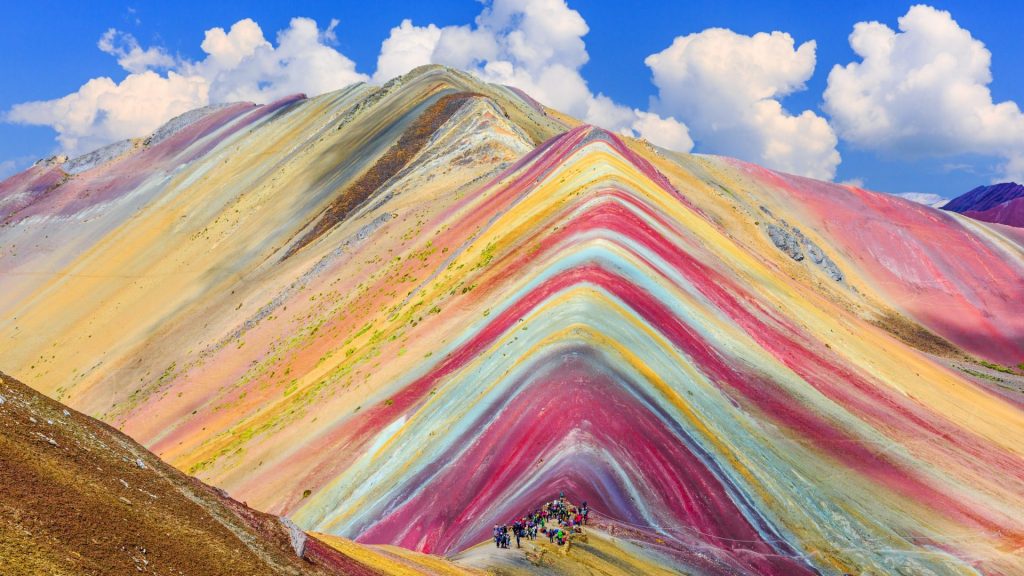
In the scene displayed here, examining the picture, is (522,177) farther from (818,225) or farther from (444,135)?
(818,225)

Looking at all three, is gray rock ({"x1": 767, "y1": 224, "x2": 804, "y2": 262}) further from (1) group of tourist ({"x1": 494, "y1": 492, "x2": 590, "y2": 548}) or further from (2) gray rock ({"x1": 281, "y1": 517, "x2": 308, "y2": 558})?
(2) gray rock ({"x1": 281, "y1": 517, "x2": 308, "y2": 558})

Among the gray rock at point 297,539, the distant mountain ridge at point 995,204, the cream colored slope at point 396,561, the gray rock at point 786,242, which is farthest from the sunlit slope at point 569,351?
the distant mountain ridge at point 995,204

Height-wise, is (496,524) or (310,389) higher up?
(310,389)

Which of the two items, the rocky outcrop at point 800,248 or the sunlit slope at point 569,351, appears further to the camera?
the rocky outcrop at point 800,248

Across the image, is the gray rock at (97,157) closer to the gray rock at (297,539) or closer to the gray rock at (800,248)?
the gray rock at (800,248)

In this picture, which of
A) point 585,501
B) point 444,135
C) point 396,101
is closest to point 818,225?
point 444,135

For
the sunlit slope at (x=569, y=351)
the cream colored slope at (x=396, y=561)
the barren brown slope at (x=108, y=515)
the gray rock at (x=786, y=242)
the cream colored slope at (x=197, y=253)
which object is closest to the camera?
the barren brown slope at (x=108, y=515)
